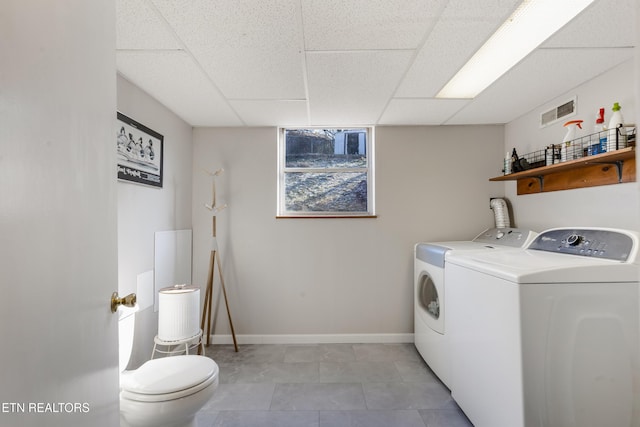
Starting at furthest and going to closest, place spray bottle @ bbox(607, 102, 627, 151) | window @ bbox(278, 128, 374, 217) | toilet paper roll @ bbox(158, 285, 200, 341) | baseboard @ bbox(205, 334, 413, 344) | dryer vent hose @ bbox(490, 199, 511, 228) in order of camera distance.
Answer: window @ bbox(278, 128, 374, 217), baseboard @ bbox(205, 334, 413, 344), dryer vent hose @ bbox(490, 199, 511, 228), toilet paper roll @ bbox(158, 285, 200, 341), spray bottle @ bbox(607, 102, 627, 151)

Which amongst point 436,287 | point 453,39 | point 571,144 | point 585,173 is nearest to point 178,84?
point 453,39

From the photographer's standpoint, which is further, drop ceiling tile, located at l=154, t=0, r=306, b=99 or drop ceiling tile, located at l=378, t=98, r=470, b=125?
drop ceiling tile, located at l=378, t=98, r=470, b=125

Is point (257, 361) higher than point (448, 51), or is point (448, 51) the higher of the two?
point (448, 51)

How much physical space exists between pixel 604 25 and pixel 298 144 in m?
2.23

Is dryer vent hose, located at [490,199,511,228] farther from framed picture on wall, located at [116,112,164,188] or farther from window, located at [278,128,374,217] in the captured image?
framed picture on wall, located at [116,112,164,188]

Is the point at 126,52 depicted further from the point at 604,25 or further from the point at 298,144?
the point at 604,25

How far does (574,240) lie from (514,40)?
3.81 ft

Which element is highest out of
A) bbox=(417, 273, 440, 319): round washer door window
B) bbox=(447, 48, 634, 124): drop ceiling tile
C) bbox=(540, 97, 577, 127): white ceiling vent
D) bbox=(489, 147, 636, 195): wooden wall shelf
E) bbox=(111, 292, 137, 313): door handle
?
bbox=(447, 48, 634, 124): drop ceiling tile

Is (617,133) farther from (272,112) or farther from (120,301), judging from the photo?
(120,301)

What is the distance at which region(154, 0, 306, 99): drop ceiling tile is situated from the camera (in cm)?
121

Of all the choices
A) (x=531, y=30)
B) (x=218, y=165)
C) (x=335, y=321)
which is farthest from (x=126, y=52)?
(x=335, y=321)

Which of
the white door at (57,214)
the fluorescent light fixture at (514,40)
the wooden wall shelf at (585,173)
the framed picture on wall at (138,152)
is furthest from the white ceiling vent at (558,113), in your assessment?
the framed picture on wall at (138,152)

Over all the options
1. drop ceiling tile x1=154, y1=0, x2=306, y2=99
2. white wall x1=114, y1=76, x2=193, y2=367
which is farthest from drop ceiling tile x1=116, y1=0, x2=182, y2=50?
white wall x1=114, y1=76, x2=193, y2=367

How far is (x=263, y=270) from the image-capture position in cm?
271
